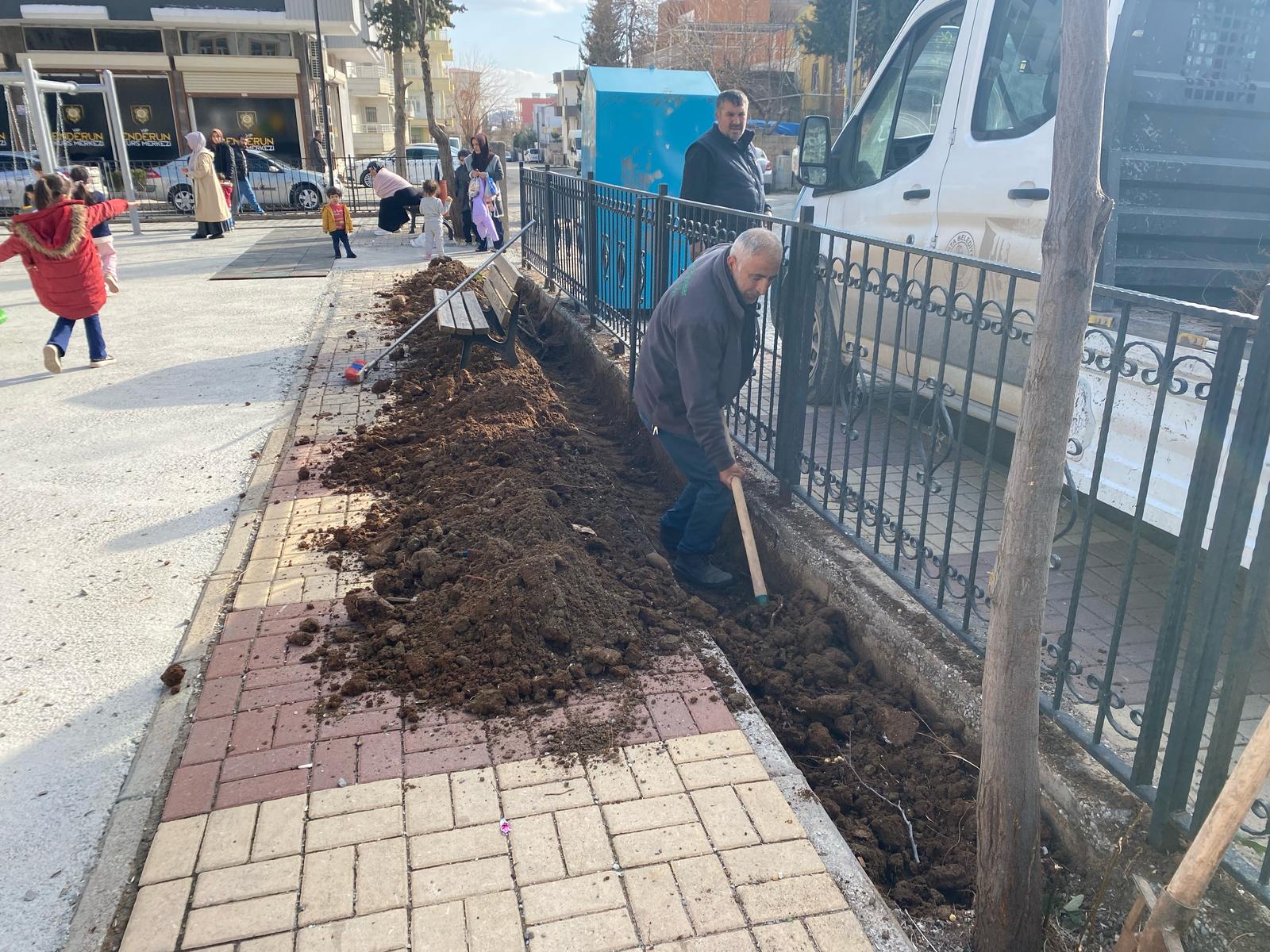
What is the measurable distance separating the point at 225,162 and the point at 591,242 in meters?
15.3

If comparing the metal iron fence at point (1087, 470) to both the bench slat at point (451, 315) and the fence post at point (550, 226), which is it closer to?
the bench slat at point (451, 315)

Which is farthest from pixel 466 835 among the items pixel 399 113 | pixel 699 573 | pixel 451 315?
pixel 399 113

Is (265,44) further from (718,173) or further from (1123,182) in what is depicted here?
(1123,182)

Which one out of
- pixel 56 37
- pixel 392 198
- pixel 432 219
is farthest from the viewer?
pixel 56 37

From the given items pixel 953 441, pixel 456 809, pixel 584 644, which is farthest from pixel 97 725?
pixel 953 441

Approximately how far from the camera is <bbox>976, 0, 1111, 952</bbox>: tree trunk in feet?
5.77

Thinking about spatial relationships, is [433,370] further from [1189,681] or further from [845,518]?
[1189,681]

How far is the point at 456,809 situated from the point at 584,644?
0.91 meters

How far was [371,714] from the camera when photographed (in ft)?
10.3

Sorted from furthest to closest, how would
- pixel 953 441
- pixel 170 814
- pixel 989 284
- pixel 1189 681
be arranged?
pixel 989 284, pixel 953 441, pixel 170 814, pixel 1189 681

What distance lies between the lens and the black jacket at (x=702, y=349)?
12.8 feet

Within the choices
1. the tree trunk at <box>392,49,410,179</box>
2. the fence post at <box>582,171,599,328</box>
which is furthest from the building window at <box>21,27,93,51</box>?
the fence post at <box>582,171,599,328</box>

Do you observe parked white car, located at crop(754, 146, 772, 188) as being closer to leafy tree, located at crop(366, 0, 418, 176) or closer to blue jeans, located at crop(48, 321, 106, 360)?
blue jeans, located at crop(48, 321, 106, 360)

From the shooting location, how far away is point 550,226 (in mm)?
9906
